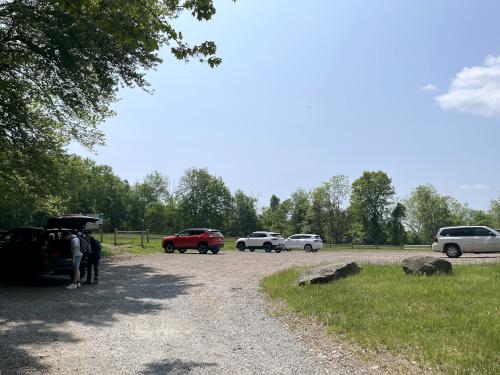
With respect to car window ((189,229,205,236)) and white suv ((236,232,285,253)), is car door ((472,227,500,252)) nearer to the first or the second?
white suv ((236,232,285,253))

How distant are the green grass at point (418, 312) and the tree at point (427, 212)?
8038 centimetres

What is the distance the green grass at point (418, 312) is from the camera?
6.41m

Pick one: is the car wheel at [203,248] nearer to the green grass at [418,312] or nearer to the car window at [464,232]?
the car window at [464,232]

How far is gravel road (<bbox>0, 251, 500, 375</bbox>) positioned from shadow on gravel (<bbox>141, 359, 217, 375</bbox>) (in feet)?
0.04

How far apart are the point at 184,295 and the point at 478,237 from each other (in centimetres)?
1957

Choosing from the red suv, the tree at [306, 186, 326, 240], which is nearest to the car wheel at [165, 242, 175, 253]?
the red suv

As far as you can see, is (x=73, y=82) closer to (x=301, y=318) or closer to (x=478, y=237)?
(x=301, y=318)

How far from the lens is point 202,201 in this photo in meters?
98.8

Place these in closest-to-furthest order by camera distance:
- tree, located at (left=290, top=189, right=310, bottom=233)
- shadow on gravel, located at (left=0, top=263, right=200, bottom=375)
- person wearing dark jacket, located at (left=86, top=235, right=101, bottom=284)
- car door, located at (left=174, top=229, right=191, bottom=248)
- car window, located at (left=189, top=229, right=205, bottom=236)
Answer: shadow on gravel, located at (left=0, top=263, right=200, bottom=375)
person wearing dark jacket, located at (left=86, top=235, right=101, bottom=284)
car window, located at (left=189, top=229, right=205, bottom=236)
car door, located at (left=174, top=229, right=191, bottom=248)
tree, located at (left=290, top=189, right=310, bottom=233)

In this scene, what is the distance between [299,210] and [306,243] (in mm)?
52302

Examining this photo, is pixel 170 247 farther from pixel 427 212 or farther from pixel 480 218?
pixel 480 218

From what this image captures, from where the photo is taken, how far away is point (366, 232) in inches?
3423

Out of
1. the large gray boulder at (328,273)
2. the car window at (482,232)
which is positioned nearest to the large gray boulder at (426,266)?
the large gray boulder at (328,273)

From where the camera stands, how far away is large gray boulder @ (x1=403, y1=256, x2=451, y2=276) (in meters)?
13.4
